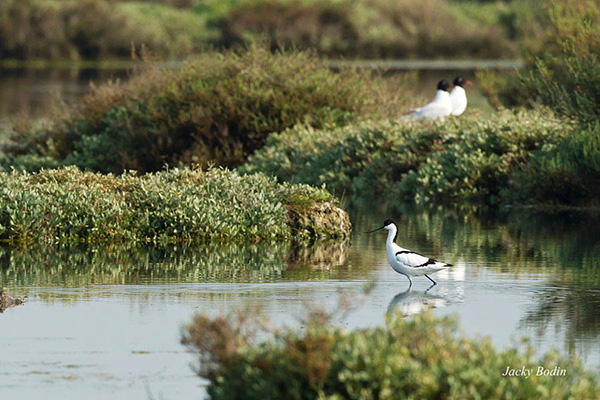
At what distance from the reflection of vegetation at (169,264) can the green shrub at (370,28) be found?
56820 millimetres

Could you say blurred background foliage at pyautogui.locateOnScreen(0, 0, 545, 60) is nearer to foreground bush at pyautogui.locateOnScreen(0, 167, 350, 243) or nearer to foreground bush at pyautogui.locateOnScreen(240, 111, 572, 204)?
foreground bush at pyautogui.locateOnScreen(240, 111, 572, 204)

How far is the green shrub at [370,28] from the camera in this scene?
73.9 meters

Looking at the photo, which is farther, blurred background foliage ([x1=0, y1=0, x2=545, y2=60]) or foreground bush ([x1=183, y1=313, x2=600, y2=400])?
blurred background foliage ([x1=0, y1=0, x2=545, y2=60])

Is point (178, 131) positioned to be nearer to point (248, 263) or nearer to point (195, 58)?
point (195, 58)

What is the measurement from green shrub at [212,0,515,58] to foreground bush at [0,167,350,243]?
54.8 m

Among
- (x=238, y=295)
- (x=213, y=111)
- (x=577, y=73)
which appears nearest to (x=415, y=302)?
(x=238, y=295)

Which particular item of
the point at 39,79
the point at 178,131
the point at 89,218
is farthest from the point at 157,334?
the point at 39,79

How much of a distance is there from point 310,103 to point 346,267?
12.1 metres

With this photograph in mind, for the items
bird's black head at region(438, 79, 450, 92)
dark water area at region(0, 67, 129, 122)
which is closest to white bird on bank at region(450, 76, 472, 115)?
bird's black head at region(438, 79, 450, 92)

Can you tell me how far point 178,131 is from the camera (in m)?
26.9

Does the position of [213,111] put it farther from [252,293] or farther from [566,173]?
[252,293]

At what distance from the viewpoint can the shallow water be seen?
1010 cm

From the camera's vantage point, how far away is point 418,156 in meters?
Result: 24.6

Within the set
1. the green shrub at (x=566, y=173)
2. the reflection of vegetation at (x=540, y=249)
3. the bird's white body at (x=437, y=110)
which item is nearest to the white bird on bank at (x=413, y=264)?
the reflection of vegetation at (x=540, y=249)
